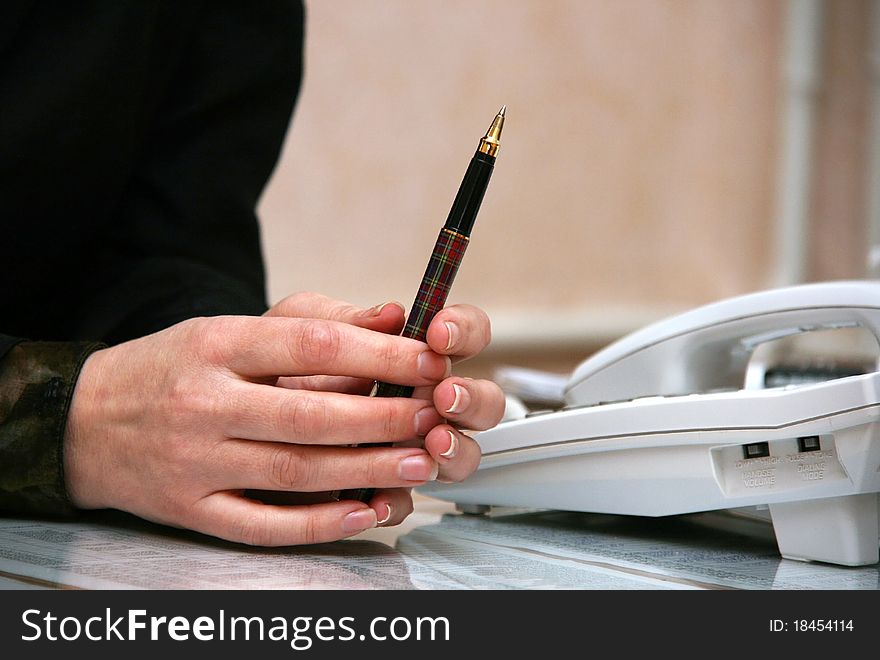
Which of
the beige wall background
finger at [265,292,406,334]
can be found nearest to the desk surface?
finger at [265,292,406,334]

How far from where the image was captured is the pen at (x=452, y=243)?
434 millimetres

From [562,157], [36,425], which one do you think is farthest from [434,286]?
[562,157]

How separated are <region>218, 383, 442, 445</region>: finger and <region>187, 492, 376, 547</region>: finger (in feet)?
0.11

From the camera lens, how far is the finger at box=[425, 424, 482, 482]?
1.47 ft

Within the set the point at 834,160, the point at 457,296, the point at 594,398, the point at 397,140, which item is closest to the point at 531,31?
the point at 397,140

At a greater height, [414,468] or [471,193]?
[471,193]

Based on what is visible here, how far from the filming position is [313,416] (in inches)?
17.1

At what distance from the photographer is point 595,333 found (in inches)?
78.1

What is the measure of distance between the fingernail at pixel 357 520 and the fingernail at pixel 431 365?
7cm

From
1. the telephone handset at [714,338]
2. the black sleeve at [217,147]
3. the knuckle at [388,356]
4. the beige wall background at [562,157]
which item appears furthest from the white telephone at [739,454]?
the beige wall background at [562,157]

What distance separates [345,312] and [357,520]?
0.11 meters

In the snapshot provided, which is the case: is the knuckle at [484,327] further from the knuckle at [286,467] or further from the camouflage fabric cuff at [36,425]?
the camouflage fabric cuff at [36,425]

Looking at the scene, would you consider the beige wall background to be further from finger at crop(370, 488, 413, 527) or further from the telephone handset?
finger at crop(370, 488, 413, 527)

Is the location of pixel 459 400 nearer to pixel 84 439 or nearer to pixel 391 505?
pixel 391 505
